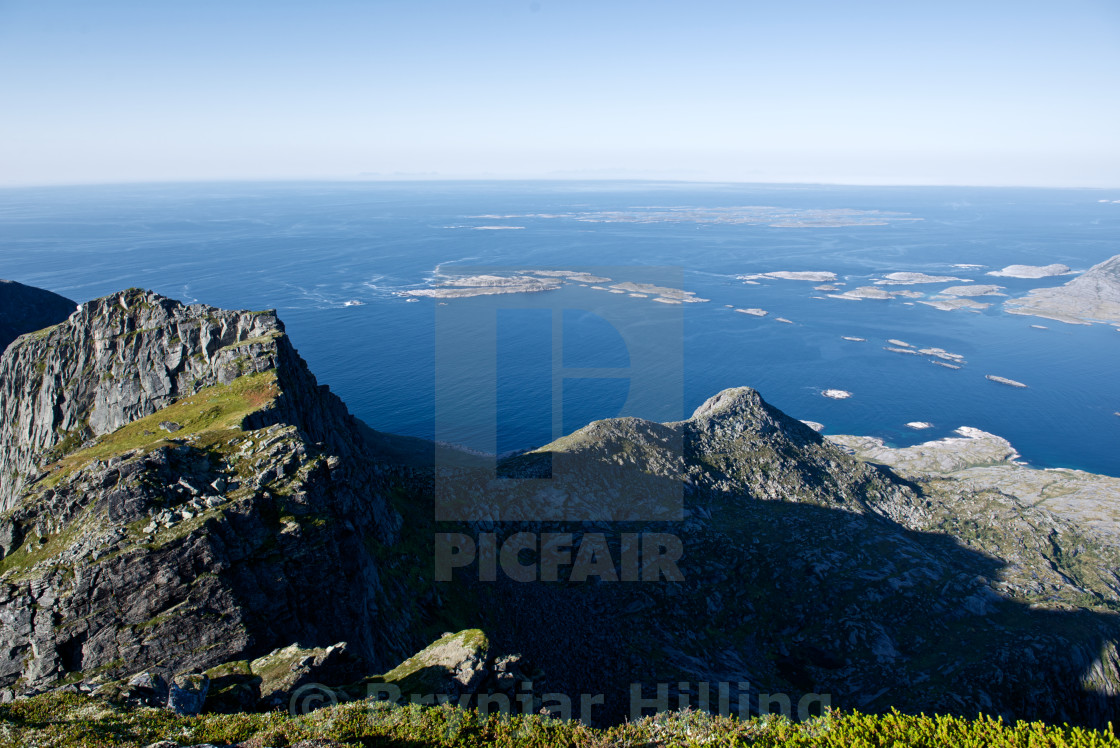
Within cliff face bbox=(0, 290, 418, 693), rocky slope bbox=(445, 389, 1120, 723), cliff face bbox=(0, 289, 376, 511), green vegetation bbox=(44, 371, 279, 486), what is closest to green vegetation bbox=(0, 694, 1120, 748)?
cliff face bbox=(0, 290, 418, 693)

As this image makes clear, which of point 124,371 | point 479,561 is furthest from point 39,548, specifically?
point 479,561

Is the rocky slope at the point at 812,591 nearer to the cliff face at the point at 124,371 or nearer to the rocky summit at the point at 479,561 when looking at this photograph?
the rocky summit at the point at 479,561

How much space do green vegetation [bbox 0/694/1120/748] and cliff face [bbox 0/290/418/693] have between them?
8.09m

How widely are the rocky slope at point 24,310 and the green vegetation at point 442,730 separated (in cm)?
12567

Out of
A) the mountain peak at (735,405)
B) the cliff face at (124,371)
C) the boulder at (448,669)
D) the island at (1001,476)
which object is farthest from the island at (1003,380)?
the boulder at (448,669)

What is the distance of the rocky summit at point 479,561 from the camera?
3334 centimetres

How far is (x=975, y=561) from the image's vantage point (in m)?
85.3

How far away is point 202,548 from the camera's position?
35.3 metres

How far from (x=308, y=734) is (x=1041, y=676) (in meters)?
77.4

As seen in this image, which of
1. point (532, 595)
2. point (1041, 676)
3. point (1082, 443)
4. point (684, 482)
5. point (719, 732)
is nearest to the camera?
point (719, 732)

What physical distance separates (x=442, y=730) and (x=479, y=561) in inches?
1388

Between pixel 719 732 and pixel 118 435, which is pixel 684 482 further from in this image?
pixel 118 435

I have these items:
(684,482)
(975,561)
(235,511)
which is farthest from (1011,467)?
(235,511)

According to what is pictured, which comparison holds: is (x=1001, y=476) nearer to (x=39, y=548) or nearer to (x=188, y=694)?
(x=188, y=694)
